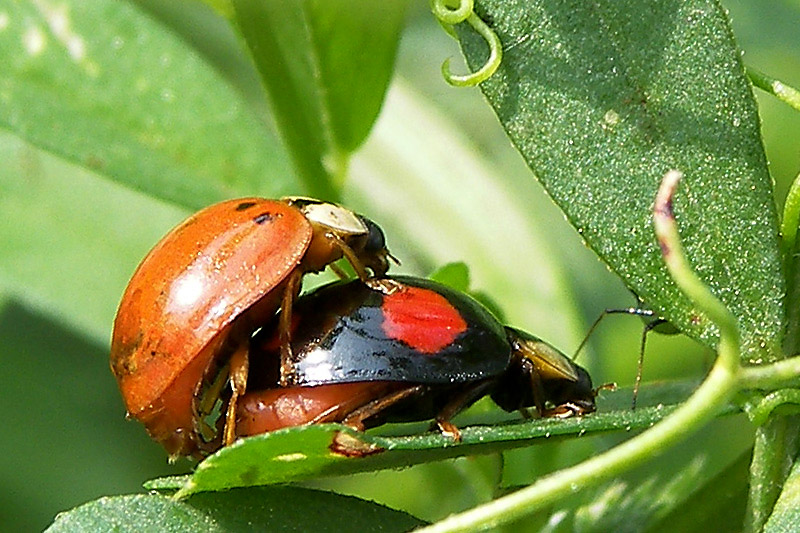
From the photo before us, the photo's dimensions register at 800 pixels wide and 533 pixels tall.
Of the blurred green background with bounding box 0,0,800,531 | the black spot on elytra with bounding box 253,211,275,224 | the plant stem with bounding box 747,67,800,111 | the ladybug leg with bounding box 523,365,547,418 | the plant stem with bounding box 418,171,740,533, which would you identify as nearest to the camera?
the plant stem with bounding box 418,171,740,533

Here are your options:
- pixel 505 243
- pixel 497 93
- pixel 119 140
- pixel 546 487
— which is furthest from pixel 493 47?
pixel 505 243

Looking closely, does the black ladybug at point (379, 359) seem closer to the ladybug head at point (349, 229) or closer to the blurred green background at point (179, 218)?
the ladybug head at point (349, 229)

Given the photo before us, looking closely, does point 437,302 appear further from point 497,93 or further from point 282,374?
point 497,93

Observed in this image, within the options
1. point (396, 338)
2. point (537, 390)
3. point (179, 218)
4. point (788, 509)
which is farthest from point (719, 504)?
point (179, 218)

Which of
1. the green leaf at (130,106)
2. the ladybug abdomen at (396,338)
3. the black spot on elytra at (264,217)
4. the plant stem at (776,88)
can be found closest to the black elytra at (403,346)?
the ladybug abdomen at (396,338)

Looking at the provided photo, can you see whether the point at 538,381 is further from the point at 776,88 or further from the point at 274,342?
the point at 776,88

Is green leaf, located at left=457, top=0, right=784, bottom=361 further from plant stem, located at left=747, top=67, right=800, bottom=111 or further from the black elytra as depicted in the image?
the black elytra

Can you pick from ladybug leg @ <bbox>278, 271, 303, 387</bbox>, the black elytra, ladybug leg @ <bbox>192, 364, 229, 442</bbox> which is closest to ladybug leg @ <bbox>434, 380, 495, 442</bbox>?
the black elytra
